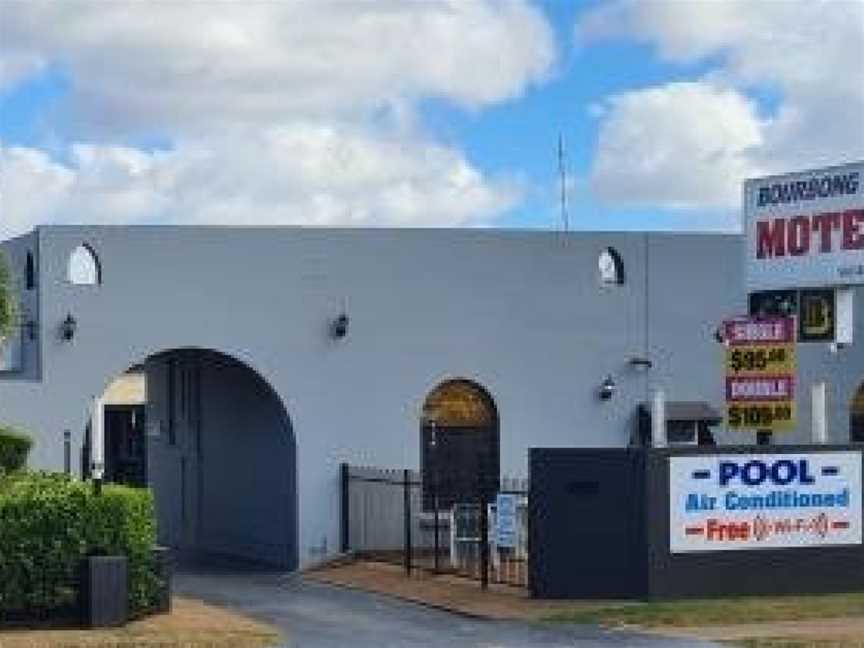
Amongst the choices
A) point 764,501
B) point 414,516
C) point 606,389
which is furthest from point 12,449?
point 606,389

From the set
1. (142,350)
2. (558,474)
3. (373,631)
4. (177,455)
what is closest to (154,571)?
(373,631)

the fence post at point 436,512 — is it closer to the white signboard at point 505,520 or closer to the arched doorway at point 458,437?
the arched doorway at point 458,437

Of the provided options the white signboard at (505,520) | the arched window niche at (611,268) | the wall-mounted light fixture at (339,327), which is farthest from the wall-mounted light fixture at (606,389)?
the white signboard at (505,520)

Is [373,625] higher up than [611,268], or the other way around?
[611,268]

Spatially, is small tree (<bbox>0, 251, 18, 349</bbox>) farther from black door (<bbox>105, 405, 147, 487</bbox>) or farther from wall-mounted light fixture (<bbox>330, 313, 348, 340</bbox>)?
black door (<bbox>105, 405, 147, 487</bbox>)

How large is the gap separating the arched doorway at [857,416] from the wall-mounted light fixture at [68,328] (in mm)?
13976

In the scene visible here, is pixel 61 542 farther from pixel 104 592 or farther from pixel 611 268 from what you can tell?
pixel 611 268

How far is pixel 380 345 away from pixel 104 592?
1107cm

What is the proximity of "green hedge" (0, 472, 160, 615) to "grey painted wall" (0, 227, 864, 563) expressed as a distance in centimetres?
773

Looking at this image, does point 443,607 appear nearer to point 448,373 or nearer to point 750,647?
point 750,647

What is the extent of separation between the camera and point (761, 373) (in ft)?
80.9

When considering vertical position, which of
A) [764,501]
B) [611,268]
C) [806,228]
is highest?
[806,228]

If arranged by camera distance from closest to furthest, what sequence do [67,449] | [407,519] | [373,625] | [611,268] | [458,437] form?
[373,625], [407,519], [67,449], [458,437], [611,268]

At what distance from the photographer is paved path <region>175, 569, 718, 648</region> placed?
1940cm
